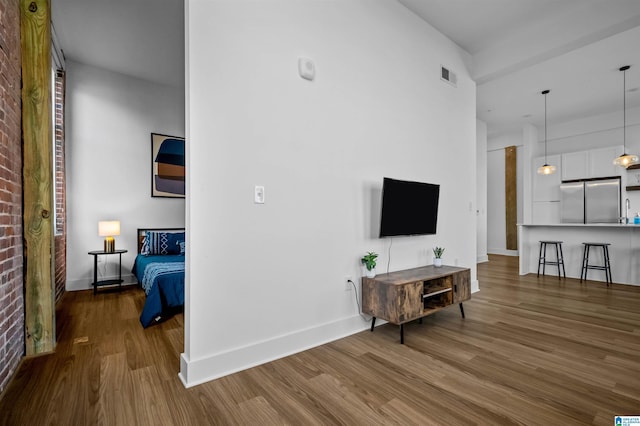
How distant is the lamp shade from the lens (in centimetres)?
437

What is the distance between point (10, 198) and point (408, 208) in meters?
3.19

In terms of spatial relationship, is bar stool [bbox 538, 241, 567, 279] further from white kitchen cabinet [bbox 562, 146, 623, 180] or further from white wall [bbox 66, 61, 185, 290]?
white wall [bbox 66, 61, 185, 290]

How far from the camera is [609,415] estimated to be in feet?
5.42

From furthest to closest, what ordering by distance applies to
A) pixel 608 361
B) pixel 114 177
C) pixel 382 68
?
pixel 114 177 → pixel 382 68 → pixel 608 361

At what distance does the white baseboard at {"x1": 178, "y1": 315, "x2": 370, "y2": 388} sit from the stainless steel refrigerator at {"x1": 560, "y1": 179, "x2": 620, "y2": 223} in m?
6.44

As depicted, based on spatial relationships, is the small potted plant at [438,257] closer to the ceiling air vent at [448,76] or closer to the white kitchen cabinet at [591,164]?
the ceiling air vent at [448,76]

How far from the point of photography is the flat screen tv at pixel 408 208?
294 cm

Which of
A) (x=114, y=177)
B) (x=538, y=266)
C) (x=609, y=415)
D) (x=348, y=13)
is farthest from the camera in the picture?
(x=538, y=266)

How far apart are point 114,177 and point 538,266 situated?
738cm

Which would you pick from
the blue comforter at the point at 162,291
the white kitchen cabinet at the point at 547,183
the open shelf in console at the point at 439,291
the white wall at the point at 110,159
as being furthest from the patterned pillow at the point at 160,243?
the white kitchen cabinet at the point at 547,183

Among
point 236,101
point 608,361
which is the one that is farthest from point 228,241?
point 608,361

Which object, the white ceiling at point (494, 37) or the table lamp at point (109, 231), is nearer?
the white ceiling at point (494, 37)

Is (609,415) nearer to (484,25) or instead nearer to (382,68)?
(382,68)

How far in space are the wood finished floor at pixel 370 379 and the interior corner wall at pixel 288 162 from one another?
0.90 ft
